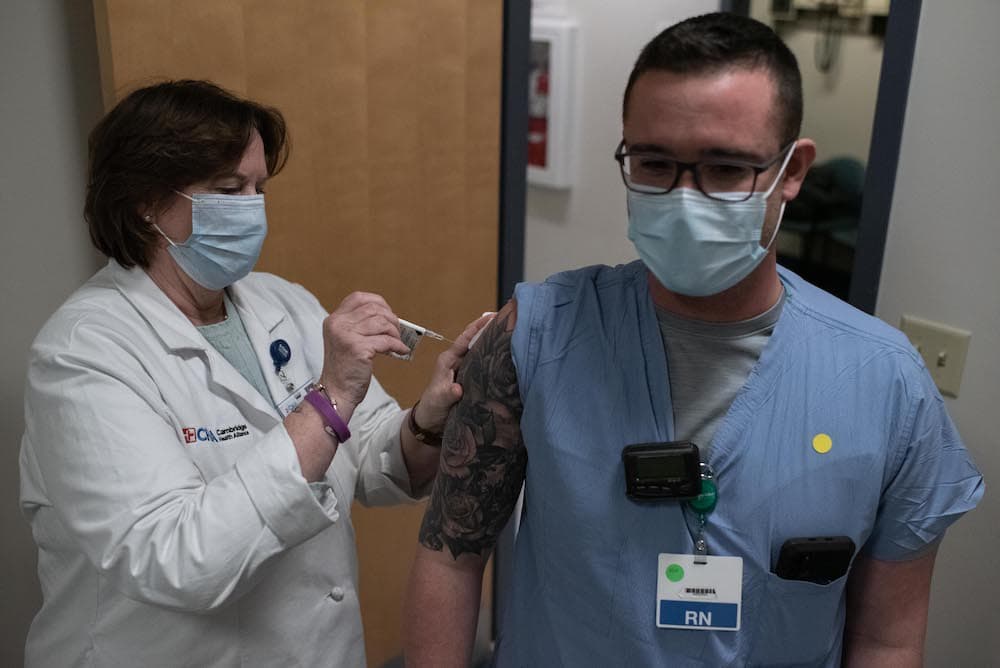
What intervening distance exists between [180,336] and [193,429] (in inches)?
5.6

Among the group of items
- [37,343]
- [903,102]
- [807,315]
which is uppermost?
[903,102]

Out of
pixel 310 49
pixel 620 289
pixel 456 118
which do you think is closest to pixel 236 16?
pixel 310 49

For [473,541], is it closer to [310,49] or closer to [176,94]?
[176,94]

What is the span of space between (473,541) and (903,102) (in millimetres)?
1292

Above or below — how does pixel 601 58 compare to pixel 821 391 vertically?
above

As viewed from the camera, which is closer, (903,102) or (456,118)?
(903,102)

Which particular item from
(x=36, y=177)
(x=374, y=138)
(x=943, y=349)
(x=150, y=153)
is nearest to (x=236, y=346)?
(x=150, y=153)

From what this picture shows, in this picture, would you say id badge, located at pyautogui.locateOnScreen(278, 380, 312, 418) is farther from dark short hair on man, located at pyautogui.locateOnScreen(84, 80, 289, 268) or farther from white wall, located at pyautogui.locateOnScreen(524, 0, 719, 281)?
white wall, located at pyautogui.locateOnScreen(524, 0, 719, 281)

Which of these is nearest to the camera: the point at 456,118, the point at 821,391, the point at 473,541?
the point at 821,391

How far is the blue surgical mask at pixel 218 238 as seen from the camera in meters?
1.44

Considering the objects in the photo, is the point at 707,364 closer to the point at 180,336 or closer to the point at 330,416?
the point at 330,416

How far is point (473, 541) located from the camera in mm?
1286

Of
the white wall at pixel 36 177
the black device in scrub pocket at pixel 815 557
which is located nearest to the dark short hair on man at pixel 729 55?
the black device in scrub pocket at pixel 815 557

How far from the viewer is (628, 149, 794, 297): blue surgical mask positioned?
1.10 metres
